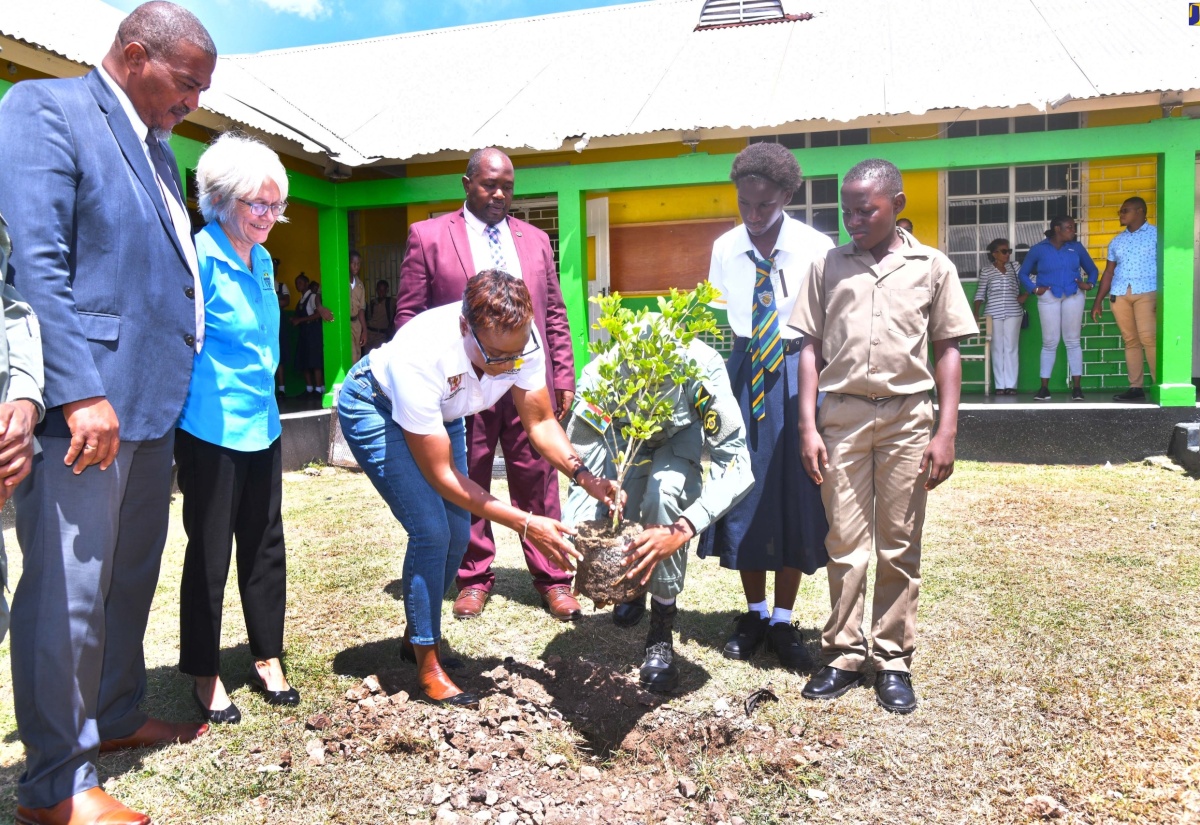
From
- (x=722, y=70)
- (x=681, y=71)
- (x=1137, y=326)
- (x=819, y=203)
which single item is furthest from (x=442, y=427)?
(x=819, y=203)

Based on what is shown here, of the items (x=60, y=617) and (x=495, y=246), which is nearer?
(x=60, y=617)

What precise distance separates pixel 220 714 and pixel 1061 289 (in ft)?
29.1

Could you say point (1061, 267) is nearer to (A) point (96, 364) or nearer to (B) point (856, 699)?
(B) point (856, 699)

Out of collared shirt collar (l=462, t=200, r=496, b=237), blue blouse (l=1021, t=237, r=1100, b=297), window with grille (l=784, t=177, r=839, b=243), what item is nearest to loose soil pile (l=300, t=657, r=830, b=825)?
collared shirt collar (l=462, t=200, r=496, b=237)

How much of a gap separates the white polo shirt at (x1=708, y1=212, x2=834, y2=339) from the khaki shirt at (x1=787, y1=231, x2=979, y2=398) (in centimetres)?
30

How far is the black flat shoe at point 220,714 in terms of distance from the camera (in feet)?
10.2

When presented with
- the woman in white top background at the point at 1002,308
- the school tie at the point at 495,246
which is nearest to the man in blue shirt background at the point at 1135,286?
the woman in white top background at the point at 1002,308

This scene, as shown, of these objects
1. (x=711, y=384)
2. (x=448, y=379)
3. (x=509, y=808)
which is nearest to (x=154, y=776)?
(x=509, y=808)

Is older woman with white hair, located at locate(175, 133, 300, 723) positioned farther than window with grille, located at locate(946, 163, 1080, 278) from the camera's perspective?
No

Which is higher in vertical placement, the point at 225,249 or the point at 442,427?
the point at 225,249

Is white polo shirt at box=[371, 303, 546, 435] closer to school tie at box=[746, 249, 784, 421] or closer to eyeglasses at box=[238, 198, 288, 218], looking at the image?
eyeglasses at box=[238, 198, 288, 218]

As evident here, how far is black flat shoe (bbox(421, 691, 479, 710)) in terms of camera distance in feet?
10.4

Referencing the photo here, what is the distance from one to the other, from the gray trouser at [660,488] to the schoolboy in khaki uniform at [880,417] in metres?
0.45

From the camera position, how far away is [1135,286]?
8602mm
